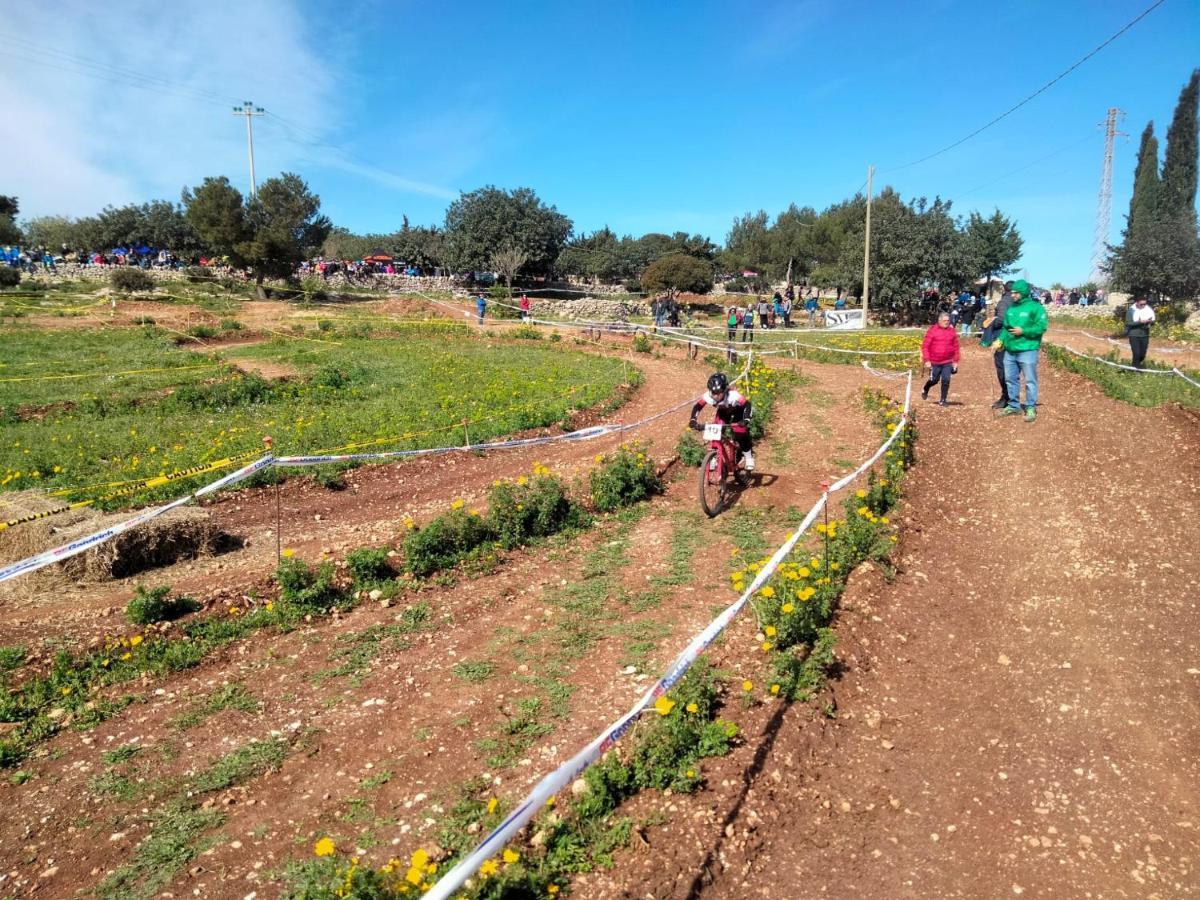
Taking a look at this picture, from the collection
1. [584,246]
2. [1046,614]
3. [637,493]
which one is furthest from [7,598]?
[584,246]

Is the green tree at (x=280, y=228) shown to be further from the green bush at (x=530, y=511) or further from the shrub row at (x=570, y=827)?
the shrub row at (x=570, y=827)

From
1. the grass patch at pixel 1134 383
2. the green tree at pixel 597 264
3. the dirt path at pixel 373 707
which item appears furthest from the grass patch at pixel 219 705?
the green tree at pixel 597 264

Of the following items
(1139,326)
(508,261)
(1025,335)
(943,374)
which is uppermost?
(508,261)

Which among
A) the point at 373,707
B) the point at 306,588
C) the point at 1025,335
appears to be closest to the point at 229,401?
the point at 306,588

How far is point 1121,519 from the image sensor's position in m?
7.86

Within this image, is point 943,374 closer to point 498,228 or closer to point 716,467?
point 716,467

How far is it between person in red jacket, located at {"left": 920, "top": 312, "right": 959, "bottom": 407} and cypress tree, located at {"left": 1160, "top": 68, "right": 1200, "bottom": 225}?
159 feet

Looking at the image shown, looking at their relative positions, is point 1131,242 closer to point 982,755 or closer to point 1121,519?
point 1121,519

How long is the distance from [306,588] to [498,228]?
5606 centimetres

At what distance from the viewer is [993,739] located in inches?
180

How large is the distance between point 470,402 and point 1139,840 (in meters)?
13.9

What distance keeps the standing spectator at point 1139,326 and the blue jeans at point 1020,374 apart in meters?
7.54

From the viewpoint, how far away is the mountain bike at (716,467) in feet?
28.6

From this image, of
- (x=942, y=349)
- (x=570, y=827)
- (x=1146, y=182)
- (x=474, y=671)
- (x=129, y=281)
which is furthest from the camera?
(x=1146, y=182)
